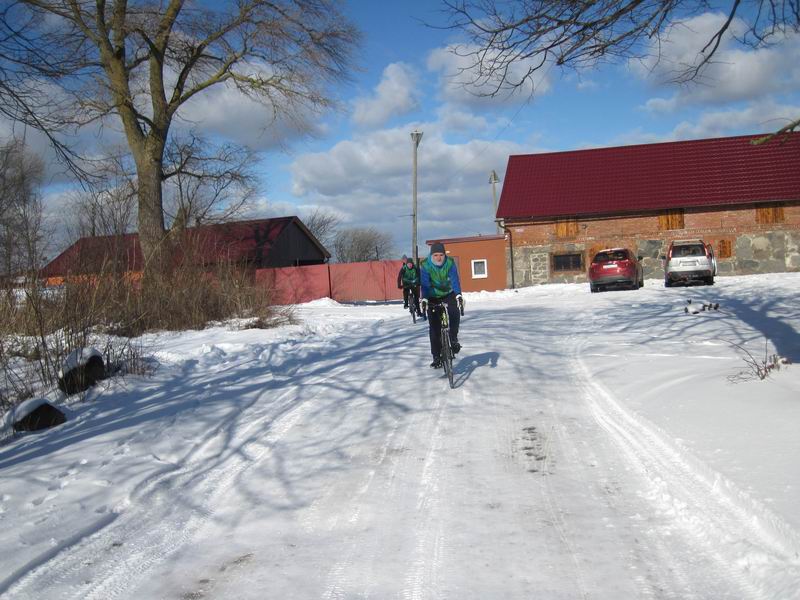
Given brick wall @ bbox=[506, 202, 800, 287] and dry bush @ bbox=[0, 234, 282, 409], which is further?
brick wall @ bbox=[506, 202, 800, 287]

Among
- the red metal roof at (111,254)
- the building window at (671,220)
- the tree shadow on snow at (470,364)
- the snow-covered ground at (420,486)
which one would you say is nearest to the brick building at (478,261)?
the building window at (671,220)

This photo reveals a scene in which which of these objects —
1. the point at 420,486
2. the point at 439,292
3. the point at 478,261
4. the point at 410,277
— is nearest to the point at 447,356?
the point at 439,292

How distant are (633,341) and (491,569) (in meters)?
8.93

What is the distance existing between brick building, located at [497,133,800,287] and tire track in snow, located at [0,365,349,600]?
3234 centimetres

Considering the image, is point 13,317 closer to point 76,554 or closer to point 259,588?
point 76,554

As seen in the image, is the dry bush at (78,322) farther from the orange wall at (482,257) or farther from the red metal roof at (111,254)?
the orange wall at (482,257)

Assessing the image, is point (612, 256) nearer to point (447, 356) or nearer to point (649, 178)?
point (649, 178)

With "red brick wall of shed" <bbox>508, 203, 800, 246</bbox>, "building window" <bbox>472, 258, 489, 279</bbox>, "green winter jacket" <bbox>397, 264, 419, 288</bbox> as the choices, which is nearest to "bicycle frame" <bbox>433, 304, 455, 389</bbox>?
"green winter jacket" <bbox>397, 264, 419, 288</bbox>

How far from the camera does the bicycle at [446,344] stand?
8.86 m

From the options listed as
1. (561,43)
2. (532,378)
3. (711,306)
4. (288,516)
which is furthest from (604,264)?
(288,516)

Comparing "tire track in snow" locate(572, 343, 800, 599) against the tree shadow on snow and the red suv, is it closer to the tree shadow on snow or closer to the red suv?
the tree shadow on snow

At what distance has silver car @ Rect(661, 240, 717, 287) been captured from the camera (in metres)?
25.7

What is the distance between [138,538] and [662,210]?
3630 cm

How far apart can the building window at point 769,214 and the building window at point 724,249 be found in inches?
73.3
